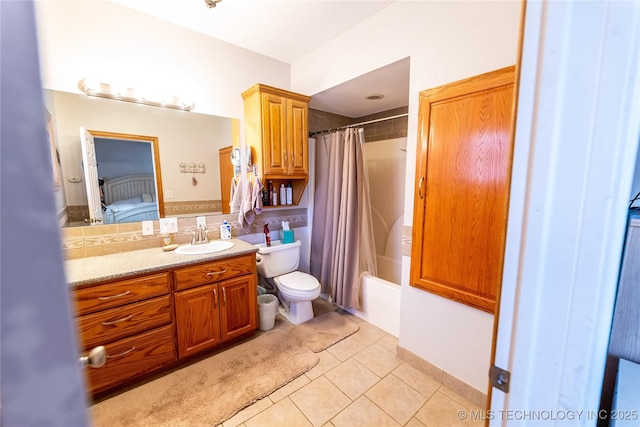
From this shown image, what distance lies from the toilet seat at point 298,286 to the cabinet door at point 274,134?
101cm

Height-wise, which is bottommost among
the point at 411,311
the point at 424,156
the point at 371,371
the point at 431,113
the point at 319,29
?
the point at 371,371

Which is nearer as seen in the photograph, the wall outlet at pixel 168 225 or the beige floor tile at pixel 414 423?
the beige floor tile at pixel 414 423

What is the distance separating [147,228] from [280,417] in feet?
5.46

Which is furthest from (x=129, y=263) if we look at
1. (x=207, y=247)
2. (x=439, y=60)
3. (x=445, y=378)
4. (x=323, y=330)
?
(x=439, y=60)

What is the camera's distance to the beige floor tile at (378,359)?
1.85 m

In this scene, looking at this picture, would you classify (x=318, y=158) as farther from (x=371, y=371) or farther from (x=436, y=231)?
(x=371, y=371)

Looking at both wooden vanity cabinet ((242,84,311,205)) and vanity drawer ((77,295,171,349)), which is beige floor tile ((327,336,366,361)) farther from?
wooden vanity cabinet ((242,84,311,205))

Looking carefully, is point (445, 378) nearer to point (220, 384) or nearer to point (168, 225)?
point (220, 384)

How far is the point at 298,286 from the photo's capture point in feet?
7.61

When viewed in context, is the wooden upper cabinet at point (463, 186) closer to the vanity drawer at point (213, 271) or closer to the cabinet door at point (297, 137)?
the cabinet door at point (297, 137)

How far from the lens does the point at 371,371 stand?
6.01 ft

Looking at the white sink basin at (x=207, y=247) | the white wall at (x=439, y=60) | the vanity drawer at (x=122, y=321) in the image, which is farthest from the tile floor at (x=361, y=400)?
the white sink basin at (x=207, y=247)

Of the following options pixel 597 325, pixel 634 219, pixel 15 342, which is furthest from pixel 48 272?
pixel 634 219

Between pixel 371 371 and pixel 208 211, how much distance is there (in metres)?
1.87
